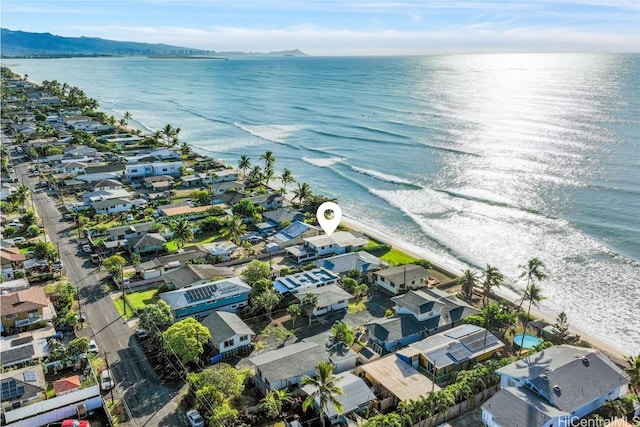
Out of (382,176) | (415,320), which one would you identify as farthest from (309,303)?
(382,176)

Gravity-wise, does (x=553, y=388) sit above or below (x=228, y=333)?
above

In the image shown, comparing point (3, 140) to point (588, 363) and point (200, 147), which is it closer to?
point (200, 147)

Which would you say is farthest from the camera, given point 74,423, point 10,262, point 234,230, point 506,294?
point 234,230

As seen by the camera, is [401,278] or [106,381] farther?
[401,278]

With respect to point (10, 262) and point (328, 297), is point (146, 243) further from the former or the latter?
point (328, 297)

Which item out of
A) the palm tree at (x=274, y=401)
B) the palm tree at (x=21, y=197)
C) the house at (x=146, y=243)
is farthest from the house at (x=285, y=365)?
the palm tree at (x=21, y=197)

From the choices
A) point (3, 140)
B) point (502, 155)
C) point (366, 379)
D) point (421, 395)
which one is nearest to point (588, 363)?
point (421, 395)
